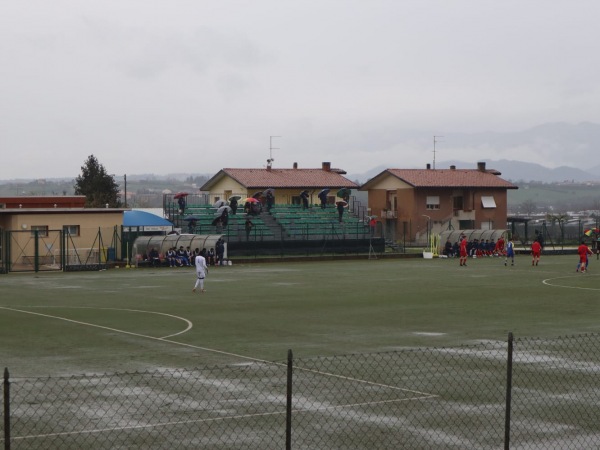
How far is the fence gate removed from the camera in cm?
6141

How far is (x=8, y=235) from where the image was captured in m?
61.6

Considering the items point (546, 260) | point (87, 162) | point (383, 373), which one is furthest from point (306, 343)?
point (87, 162)

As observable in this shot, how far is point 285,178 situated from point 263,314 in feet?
257

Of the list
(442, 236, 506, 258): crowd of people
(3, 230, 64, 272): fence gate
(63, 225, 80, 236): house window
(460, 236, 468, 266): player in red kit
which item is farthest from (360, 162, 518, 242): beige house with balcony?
(3, 230, 64, 272): fence gate

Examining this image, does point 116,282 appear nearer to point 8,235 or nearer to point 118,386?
point 8,235

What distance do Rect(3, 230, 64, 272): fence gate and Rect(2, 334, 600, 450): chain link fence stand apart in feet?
138

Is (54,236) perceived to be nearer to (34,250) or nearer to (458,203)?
(34,250)

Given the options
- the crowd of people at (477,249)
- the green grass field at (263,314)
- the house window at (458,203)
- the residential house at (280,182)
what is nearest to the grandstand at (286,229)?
the crowd of people at (477,249)

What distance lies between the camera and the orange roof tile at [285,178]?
10944 centimetres

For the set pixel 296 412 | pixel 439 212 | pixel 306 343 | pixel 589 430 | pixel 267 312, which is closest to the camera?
pixel 589 430

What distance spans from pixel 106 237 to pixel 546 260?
30.4 meters

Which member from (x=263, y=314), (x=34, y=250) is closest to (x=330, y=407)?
(x=263, y=314)

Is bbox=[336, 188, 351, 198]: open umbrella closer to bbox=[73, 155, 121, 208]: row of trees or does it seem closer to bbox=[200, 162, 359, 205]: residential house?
bbox=[200, 162, 359, 205]: residential house

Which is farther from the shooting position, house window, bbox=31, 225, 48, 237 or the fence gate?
house window, bbox=31, 225, 48, 237
